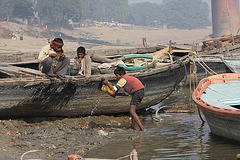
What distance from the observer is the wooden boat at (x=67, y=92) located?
7.45m

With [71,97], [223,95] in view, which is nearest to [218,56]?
[223,95]

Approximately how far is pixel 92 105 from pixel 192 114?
2899 mm

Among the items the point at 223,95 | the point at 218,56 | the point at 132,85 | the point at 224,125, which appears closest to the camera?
the point at 224,125

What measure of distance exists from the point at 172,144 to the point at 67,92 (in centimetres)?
272

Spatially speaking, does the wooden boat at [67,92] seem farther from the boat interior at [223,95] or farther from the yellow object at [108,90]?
the boat interior at [223,95]

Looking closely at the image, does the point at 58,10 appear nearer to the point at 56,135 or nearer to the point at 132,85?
the point at 132,85

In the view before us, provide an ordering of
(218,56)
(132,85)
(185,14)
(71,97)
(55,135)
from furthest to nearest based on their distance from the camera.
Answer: (185,14), (218,56), (71,97), (132,85), (55,135)

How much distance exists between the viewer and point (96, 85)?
8336mm

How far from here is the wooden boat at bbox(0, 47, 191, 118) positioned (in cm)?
745

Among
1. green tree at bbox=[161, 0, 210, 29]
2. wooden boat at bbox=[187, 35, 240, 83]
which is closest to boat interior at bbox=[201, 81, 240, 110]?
wooden boat at bbox=[187, 35, 240, 83]

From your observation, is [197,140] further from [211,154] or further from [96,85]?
[96,85]

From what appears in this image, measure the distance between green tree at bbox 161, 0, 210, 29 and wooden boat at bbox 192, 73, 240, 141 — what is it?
121227 millimetres

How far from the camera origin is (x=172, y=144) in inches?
262

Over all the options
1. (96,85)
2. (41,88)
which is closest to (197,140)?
(96,85)
